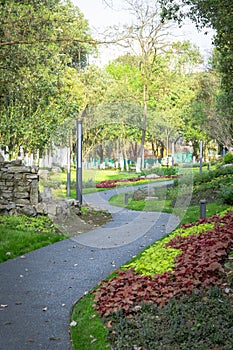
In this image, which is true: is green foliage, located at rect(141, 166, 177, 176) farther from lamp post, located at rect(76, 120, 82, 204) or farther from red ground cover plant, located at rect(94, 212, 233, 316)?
red ground cover plant, located at rect(94, 212, 233, 316)

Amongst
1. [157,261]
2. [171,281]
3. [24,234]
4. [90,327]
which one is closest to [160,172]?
[24,234]

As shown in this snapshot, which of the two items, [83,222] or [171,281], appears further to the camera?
[83,222]

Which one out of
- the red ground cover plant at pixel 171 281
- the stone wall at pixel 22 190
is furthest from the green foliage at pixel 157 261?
the stone wall at pixel 22 190

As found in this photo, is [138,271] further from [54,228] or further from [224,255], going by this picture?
[54,228]

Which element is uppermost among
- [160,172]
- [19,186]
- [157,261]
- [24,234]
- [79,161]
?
[79,161]

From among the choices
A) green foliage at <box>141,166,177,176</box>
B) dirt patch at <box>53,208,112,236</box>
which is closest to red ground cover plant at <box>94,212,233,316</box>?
dirt patch at <box>53,208,112,236</box>

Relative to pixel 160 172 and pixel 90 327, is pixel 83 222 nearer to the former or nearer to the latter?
pixel 90 327

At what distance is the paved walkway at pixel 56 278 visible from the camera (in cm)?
478

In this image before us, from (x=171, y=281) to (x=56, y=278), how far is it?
195 cm

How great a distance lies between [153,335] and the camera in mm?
4305

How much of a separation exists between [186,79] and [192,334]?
1691 inches

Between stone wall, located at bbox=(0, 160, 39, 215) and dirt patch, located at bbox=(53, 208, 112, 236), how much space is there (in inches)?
40.3

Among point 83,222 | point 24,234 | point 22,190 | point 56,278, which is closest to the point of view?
point 56,278

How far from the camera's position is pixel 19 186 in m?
12.4
